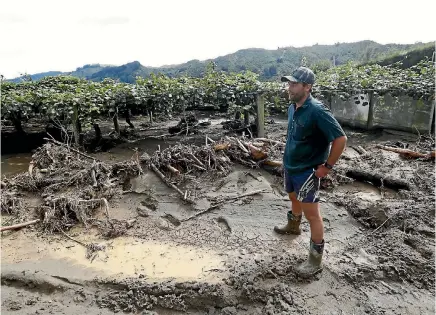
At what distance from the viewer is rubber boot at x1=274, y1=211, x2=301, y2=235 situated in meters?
4.01

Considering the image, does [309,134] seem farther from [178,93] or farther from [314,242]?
[178,93]

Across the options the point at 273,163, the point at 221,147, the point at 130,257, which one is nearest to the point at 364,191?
the point at 273,163

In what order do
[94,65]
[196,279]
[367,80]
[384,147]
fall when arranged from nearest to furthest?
1. [196,279]
2. [384,147]
3. [367,80]
4. [94,65]

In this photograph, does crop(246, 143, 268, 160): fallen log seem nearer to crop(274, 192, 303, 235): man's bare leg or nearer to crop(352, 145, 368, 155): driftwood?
crop(274, 192, 303, 235): man's bare leg

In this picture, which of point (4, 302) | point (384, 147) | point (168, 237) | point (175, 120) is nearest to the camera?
point (4, 302)

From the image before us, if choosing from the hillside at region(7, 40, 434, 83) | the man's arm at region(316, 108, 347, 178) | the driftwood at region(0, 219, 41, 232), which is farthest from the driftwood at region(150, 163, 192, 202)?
the hillside at region(7, 40, 434, 83)

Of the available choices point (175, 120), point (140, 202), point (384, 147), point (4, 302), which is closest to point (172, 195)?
point (140, 202)

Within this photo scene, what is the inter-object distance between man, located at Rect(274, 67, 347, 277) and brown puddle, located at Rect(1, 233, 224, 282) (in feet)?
3.66

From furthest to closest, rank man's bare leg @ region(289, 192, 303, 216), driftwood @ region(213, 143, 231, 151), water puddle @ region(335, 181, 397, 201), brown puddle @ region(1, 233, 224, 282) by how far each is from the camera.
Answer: driftwood @ region(213, 143, 231, 151), water puddle @ region(335, 181, 397, 201), man's bare leg @ region(289, 192, 303, 216), brown puddle @ region(1, 233, 224, 282)

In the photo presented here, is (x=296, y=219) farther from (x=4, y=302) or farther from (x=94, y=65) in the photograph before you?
(x=94, y=65)

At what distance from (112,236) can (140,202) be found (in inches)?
41.8

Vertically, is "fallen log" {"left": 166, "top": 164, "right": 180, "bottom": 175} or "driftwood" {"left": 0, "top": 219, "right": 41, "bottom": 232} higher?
"fallen log" {"left": 166, "top": 164, "right": 180, "bottom": 175}

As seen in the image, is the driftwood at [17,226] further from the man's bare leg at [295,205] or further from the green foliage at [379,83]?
the green foliage at [379,83]

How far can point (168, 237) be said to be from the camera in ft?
14.0
